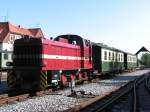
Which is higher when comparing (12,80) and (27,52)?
(27,52)

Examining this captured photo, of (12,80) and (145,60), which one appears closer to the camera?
(12,80)

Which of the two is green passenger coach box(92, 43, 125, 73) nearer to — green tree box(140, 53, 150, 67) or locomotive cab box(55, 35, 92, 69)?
locomotive cab box(55, 35, 92, 69)

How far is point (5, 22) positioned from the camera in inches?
3593

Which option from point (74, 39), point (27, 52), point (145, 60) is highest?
point (145, 60)

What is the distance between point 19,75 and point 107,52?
59.4 feet

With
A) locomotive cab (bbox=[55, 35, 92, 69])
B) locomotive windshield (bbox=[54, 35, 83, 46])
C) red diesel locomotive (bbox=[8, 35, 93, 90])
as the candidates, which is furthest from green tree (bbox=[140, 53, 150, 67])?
red diesel locomotive (bbox=[8, 35, 93, 90])

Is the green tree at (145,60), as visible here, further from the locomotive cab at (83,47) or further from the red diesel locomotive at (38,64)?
the red diesel locomotive at (38,64)

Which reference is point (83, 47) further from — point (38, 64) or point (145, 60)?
point (145, 60)

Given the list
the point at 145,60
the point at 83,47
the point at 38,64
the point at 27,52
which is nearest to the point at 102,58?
the point at 83,47


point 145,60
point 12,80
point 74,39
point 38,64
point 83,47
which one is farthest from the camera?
point 145,60

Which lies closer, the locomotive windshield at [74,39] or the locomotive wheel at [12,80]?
the locomotive wheel at [12,80]

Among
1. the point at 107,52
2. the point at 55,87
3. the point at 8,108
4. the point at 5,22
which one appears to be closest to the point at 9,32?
the point at 5,22

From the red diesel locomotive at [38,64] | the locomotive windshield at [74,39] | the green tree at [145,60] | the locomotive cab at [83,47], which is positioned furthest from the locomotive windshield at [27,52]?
the green tree at [145,60]

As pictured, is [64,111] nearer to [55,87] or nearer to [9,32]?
[55,87]
